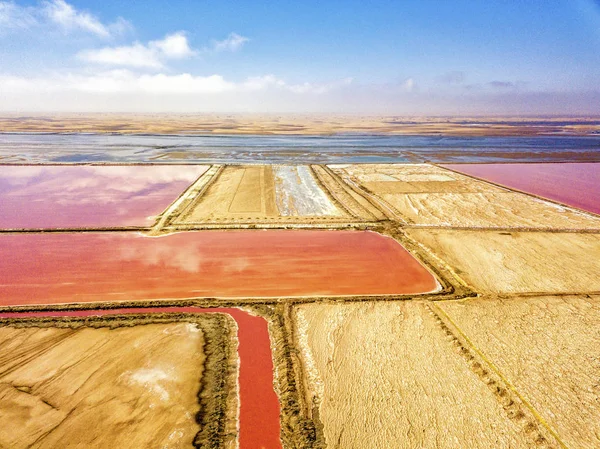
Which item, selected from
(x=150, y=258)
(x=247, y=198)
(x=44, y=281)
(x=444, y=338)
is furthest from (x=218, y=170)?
(x=444, y=338)

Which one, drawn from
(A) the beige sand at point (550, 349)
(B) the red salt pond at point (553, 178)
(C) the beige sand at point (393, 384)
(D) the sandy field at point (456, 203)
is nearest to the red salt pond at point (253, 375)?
(C) the beige sand at point (393, 384)

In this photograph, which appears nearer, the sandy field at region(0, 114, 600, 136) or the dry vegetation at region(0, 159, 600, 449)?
the dry vegetation at region(0, 159, 600, 449)

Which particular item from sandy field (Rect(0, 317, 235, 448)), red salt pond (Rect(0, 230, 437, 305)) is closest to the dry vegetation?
sandy field (Rect(0, 317, 235, 448))

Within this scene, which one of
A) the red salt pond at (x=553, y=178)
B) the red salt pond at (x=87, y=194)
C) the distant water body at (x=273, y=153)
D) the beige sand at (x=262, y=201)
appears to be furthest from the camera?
the distant water body at (x=273, y=153)

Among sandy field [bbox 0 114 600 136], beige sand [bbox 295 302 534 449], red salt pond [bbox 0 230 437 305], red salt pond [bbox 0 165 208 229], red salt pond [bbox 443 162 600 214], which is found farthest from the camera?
sandy field [bbox 0 114 600 136]

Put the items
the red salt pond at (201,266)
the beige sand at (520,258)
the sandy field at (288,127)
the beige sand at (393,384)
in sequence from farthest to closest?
the sandy field at (288,127), the beige sand at (520,258), the red salt pond at (201,266), the beige sand at (393,384)

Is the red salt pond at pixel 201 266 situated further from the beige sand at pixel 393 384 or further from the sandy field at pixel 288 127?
the sandy field at pixel 288 127

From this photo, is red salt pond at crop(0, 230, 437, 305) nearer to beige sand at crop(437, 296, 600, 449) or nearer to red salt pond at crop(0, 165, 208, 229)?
red salt pond at crop(0, 165, 208, 229)
